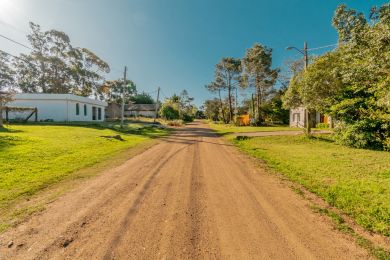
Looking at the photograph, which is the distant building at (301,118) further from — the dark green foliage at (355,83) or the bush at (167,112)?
the bush at (167,112)

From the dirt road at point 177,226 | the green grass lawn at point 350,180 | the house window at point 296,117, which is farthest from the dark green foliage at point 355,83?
the house window at point 296,117

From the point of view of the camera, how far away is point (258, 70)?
42.7 metres

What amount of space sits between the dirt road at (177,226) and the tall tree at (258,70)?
3783cm

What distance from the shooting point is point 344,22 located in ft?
40.5

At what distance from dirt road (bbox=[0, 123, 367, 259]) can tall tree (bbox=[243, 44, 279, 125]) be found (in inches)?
1489

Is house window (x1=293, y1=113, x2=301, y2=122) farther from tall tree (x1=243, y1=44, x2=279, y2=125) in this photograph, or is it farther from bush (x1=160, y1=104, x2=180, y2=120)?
bush (x1=160, y1=104, x2=180, y2=120)

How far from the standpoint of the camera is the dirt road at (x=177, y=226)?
3.20 m

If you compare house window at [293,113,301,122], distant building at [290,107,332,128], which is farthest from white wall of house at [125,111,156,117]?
distant building at [290,107,332,128]

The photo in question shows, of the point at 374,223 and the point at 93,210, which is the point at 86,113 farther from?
the point at 374,223

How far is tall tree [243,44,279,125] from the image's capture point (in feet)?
137

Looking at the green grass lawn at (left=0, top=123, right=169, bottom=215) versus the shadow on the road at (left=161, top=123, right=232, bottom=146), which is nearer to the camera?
the green grass lawn at (left=0, top=123, right=169, bottom=215)

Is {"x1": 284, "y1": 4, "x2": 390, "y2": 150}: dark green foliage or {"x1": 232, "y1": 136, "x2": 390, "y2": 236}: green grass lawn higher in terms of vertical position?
{"x1": 284, "y1": 4, "x2": 390, "y2": 150}: dark green foliage

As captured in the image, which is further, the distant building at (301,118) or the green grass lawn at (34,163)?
the distant building at (301,118)

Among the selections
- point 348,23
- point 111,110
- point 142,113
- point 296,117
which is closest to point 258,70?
point 296,117
